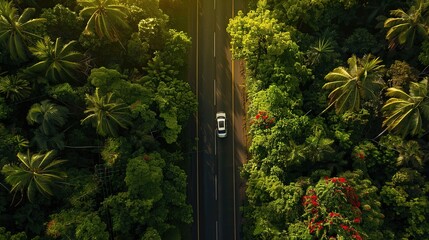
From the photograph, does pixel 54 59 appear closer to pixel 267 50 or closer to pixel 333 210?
pixel 267 50

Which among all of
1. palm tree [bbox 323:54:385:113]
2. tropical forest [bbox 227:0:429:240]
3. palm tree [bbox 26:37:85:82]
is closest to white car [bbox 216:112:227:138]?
tropical forest [bbox 227:0:429:240]

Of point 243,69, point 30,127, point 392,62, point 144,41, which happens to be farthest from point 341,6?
point 30,127

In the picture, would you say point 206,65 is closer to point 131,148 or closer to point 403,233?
point 131,148

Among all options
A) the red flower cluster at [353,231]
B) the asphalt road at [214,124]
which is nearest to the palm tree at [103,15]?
the asphalt road at [214,124]

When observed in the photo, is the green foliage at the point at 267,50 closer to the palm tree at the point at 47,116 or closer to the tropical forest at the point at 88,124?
the tropical forest at the point at 88,124

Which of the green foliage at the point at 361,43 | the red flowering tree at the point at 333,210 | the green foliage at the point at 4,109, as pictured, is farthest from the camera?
the green foliage at the point at 361,43

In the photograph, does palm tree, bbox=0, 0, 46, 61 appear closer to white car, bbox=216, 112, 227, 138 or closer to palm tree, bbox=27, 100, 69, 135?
palm tree, bbox=27, 100, 69, 135
